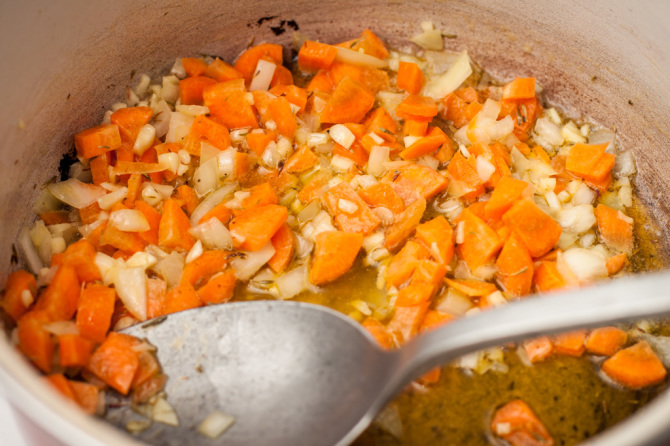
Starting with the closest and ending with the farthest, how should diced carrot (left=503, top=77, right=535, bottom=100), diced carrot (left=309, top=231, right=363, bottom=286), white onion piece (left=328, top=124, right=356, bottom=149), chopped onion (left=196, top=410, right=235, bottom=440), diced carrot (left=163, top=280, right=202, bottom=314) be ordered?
1. chopped onion (left=196, top=410, right=235, bottom=440)
2. diced carrot (left=163, top=280, right=202, bottom=314)
3. diced carrot (left=309, top=231, right=363, bottom=286)
4. white onion piece (left=328, top=124, right=356, bottom=149)
5. diced carrot (left=503, top=77, right=535, bottom=100)

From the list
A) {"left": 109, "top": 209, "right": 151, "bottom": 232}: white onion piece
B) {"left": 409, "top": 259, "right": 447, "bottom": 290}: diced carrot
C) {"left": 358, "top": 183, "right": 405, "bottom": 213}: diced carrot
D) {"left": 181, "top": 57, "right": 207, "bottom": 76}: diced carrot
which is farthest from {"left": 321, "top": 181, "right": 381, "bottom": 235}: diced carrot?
{"left": 181, "top": 57, "right": 207, "bottom": 76}: diced carrot

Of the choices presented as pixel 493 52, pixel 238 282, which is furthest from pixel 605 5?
pixel 238 282

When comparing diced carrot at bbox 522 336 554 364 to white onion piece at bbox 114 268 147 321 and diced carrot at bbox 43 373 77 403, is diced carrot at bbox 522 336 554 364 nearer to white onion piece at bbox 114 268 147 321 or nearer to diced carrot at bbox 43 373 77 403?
white onion piece at bbox 114 268 147 321

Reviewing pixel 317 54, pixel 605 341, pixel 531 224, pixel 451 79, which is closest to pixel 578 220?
pixel 531 224

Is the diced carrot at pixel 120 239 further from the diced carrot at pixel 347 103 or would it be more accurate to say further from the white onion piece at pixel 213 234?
the diced carrot at pixel 347 103

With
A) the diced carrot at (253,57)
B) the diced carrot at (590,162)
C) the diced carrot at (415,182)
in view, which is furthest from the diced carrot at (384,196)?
the diced carrot at (253,57)

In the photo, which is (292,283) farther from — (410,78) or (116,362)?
(410,78)
